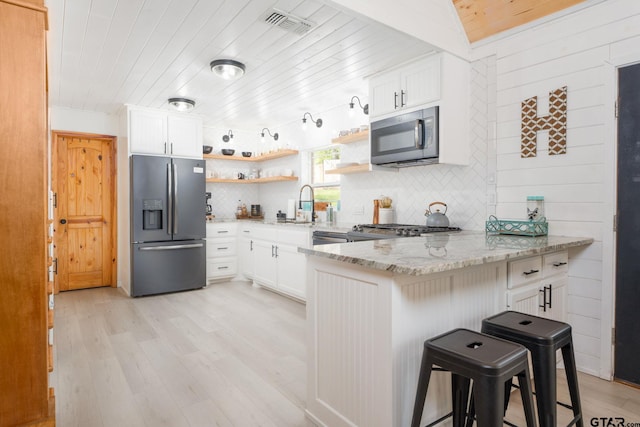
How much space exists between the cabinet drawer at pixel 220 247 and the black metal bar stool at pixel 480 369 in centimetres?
429

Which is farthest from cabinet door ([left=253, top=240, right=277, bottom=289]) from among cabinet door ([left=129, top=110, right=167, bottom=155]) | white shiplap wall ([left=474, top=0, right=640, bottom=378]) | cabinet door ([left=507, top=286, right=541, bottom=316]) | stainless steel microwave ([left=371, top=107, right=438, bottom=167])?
cabinet door ([left=507, top=286, right=541, bottom=316])

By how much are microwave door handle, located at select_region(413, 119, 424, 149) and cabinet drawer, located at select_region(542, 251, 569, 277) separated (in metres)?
1.29

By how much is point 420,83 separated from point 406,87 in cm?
15

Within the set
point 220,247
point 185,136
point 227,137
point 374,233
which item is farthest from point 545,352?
point 227,137

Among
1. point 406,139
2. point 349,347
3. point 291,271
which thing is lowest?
point 291,271

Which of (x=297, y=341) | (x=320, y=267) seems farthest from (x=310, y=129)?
(x=320, y=267)

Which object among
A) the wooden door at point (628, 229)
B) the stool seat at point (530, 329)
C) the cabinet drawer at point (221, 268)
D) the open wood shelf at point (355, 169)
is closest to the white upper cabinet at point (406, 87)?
the open wood shelf at point (355, 169)

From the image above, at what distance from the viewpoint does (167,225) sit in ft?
15.5

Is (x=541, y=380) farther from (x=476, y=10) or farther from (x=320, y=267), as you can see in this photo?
(x=476, y=10)

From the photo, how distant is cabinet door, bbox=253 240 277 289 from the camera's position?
4703 millimetres

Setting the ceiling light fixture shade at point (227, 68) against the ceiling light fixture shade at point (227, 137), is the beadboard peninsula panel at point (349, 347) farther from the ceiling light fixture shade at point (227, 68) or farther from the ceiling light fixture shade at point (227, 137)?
the ceiling light fixture shade at point (227, 137)

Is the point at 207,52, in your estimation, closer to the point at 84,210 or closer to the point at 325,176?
the point at 325,176

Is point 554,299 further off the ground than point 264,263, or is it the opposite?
point 554,299

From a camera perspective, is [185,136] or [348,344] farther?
[185,136]
